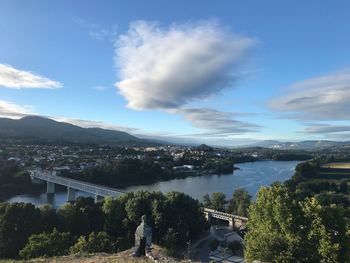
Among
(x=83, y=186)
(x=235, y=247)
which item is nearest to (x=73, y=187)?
(x=83, y=186)

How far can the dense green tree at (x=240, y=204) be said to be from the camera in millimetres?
33750

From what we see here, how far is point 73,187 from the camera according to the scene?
156ft

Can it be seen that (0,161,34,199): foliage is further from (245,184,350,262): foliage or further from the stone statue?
the stone statue

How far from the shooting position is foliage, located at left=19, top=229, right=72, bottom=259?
1619 centimetres

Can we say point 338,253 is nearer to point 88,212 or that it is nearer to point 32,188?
point 88,212

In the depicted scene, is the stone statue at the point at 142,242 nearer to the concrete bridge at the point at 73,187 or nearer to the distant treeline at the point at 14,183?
the concrete bridge at the point at 73,187

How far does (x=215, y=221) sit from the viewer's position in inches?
1314

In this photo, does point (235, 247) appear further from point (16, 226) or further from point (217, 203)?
point (217, 203)

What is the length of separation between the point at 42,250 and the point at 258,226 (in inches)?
375

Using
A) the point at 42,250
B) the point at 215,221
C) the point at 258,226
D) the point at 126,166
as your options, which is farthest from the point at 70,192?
the point at 258,226

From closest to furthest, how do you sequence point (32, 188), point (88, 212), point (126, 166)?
point (88, 212)
point (32, 188)
point (126, 166)

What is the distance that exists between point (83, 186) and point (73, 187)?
9.31 ft

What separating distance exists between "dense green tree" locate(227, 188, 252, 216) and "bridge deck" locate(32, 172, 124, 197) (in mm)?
11905

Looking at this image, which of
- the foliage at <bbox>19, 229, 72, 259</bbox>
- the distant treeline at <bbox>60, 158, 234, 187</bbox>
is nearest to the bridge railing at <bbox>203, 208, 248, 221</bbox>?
the foliage at <bbox>19, 229, 72, 259</bbox>
